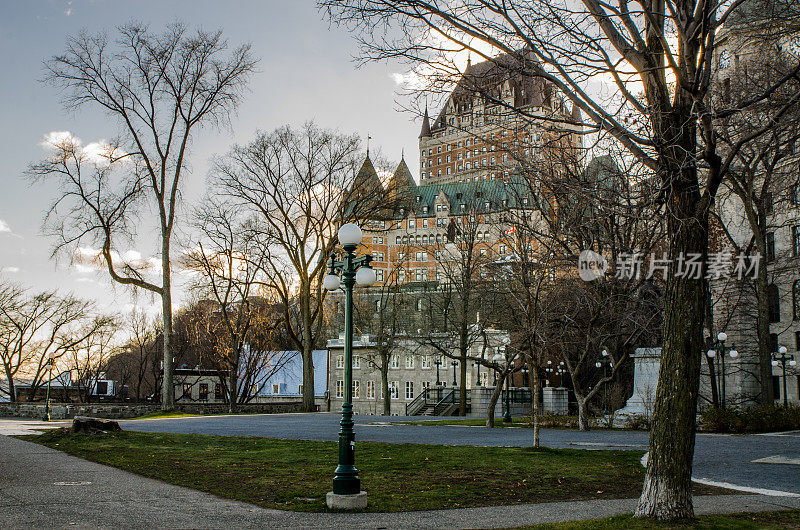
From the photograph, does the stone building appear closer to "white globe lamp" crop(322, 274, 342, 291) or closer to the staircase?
"white globe lamp" crop(322, 274, 342, 291)

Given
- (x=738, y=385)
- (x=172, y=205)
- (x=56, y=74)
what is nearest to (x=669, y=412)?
(x=172, y=205)

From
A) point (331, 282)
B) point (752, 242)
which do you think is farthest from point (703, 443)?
point (752, 242)

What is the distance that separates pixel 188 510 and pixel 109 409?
90.2 feet

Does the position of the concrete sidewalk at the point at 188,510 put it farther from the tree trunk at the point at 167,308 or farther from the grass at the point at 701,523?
the tree trunk at the point at 167,308

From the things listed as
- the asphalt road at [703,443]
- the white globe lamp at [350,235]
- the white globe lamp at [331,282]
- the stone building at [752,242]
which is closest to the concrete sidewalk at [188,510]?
the asphalt road at [703,443]

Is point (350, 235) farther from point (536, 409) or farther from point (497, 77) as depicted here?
point (536, 409)

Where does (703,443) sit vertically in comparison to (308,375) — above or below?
below

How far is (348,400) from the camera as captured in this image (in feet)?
32.7

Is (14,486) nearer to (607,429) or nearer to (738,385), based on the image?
(607,429)

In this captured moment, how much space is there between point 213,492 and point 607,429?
19.7 meters

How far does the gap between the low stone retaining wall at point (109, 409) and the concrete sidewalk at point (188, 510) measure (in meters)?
23.8

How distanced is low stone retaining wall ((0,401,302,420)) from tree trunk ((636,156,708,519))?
3027cm

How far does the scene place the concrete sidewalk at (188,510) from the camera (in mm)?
8008

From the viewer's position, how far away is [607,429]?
2662 cm
